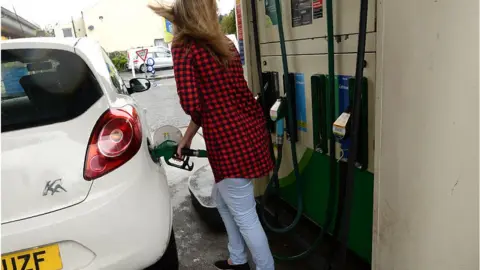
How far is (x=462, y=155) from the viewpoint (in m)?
1.44

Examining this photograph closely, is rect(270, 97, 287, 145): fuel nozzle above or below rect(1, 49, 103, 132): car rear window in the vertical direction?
below

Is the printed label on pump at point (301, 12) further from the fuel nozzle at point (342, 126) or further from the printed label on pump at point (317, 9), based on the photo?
the fuel nozzle at point (342, 126)

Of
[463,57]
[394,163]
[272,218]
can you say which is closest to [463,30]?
A: [463,57]

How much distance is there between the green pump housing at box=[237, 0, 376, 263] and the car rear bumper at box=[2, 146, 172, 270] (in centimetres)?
101

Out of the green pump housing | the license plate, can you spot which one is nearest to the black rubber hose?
the green pump housing

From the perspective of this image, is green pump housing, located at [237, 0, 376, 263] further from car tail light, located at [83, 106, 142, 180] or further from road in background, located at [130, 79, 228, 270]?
car tail light, located at [83, 106, 142, 180]

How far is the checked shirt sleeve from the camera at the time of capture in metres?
1.91

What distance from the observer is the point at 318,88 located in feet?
7.51

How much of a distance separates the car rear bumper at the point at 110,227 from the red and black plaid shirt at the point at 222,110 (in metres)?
0.36

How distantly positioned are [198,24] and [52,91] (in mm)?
783

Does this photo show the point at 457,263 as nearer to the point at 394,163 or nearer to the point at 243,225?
the point at 394,163

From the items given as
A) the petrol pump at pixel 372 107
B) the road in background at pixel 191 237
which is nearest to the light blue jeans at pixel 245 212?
the petrol pump at pixel 372 107

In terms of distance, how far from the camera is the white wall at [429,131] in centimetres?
139

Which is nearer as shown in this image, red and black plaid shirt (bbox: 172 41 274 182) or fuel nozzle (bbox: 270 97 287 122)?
red and black plaid shirt (bbox: 172 41 274 182)
